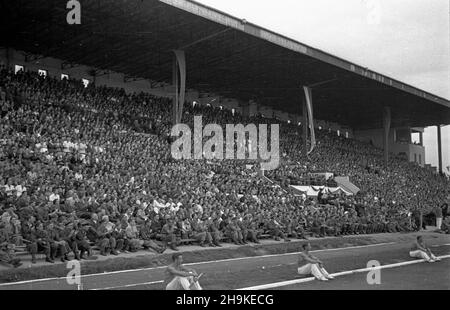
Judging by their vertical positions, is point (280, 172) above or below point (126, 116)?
below

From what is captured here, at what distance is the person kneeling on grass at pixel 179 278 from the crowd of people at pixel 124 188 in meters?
4.33

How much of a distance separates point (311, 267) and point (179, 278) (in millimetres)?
4753

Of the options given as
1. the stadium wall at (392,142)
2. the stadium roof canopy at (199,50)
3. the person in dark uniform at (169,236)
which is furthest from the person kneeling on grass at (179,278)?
the stadium wall at (392,142)

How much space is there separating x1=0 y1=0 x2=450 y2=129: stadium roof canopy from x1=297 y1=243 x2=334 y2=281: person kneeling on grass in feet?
44.8

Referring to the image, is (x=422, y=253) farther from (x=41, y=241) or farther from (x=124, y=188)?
(x=41, y=241)

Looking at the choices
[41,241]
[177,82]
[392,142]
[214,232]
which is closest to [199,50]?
[177,82]

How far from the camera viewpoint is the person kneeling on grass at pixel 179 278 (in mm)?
10797

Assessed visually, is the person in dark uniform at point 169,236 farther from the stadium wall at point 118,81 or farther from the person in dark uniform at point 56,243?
the stadium wall at point 118,81

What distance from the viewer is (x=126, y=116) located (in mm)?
29453

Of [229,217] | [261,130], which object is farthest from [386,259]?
[261,130]

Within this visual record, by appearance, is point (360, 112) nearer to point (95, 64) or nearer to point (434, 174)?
point (434, 174)

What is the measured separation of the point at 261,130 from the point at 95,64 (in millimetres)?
13270

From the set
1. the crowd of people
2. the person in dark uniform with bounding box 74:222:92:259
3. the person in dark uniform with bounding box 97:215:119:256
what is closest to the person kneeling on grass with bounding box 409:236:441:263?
the crowd of people

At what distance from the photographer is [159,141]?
91.2ft
